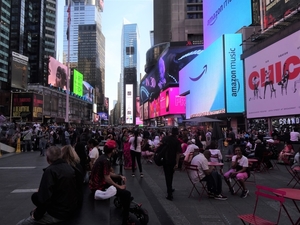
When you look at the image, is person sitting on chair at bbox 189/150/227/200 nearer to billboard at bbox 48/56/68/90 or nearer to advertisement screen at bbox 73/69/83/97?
billboard at bbox 48/56/68/90

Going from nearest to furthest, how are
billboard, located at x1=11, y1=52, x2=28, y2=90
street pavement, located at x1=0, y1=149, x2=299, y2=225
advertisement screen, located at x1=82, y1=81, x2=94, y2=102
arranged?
street pavement, located at x1=0, y1=149, x2=299, y2=225
billboard, located at x1=11, y1=52, x2=28, y2=90
advertisement screen, located at x1=82, y1=81, x2=94, y2=102

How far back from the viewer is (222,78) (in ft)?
98.1

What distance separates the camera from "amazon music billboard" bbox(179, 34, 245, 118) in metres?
28.3

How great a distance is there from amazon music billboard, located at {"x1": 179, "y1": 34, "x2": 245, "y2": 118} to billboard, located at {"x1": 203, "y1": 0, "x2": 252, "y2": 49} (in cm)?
263

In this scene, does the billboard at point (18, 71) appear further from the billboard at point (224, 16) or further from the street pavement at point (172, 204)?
the street pavement at point (172, 204)

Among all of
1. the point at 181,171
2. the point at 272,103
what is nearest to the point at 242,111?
the point at 272,103

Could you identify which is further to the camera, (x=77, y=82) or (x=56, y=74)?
(x=77, y=82)

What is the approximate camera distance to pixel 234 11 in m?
31.8

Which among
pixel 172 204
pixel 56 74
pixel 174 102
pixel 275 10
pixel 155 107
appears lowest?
pixel 172 204

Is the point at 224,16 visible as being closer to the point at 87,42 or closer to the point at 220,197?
the point at 220,197

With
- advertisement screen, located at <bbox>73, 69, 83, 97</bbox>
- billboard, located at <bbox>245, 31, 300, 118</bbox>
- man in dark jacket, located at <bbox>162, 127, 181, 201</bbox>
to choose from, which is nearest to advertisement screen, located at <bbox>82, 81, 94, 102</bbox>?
advertisement screen, located at <bbox>73, 69, 83, 97</bbox>

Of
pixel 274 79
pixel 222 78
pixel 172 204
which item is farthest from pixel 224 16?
pixel 172 204

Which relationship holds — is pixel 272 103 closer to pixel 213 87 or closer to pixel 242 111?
pixel 242 111

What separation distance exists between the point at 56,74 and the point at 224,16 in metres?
47.1
